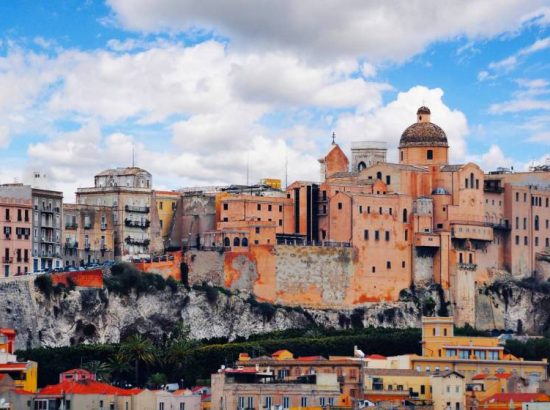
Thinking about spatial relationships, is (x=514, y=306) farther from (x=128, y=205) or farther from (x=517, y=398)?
(x=517, y=398)

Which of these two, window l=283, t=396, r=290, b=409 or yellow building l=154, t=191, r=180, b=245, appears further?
yellow building l=154, t=191, r=180, b=245

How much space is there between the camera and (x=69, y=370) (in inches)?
4473

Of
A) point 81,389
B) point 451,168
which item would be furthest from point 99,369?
point 451,168

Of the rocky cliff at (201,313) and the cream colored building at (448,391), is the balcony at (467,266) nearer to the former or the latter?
the rocky cliff at (201,313)

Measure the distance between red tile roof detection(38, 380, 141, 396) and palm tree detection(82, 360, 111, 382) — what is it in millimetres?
10656

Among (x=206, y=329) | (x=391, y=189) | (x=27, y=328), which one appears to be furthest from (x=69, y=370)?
(x=391, y=189)

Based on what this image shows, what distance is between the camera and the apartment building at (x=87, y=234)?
5189 inches

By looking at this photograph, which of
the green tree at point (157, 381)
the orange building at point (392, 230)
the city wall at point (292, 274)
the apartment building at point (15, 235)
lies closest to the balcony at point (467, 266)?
the orange building at point (392, 230)

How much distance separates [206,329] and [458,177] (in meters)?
24.1

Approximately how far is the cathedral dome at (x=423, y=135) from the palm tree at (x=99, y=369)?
3750 centimetres

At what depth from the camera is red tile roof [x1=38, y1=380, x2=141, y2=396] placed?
99938 mm

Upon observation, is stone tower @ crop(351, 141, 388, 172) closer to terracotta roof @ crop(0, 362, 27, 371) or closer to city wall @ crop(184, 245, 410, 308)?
city wall @ crop(184, 245, 410, 308)

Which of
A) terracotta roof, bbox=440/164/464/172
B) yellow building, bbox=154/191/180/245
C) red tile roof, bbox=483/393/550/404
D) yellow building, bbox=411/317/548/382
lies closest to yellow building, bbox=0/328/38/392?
yellow building, bbox=411/317/548/382

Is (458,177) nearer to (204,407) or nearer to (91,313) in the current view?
(91,313)
